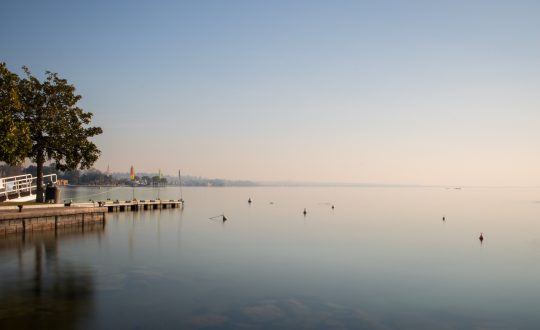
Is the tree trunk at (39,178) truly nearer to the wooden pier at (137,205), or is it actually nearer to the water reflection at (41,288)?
the water reflection at (41,288)

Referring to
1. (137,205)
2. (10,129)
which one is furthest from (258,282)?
(137,205)

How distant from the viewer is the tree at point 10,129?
41500 mm

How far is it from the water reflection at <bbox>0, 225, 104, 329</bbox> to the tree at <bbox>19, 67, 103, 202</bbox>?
17371mm

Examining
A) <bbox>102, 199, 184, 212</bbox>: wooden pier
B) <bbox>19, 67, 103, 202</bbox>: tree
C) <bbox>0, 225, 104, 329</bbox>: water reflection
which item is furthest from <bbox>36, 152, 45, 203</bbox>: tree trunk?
<bbox>102, 199, 184, 212</bbox>: wooden pier

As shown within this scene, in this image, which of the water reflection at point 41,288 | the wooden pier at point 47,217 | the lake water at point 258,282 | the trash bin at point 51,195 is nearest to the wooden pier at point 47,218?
the wooden pier at point 47,217

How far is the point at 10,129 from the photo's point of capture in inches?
1629

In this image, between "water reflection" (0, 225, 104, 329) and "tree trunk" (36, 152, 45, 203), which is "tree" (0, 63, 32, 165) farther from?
"tree trunk" (36, 152, 45, 203)

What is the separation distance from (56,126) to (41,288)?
35.0 metres

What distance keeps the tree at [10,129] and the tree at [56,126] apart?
30.9ft

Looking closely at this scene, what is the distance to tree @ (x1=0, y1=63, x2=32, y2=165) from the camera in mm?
41500

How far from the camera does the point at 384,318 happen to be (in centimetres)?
2550

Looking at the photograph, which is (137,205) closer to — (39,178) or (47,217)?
(39,178)

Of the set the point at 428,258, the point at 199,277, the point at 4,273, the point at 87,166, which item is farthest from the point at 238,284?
the point at 87,166

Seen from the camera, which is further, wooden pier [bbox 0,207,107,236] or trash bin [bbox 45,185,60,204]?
trash bin [bbox 45,185,60,204]
